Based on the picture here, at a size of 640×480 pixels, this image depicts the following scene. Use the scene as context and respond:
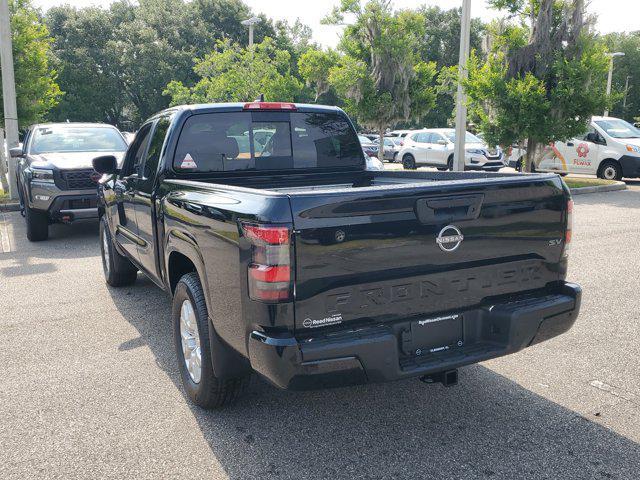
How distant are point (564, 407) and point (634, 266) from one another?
433 centimetres

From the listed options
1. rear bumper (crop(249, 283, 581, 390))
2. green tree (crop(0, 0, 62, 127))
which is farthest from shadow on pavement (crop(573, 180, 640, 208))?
green tree (crop(0, 0, 62, 127))

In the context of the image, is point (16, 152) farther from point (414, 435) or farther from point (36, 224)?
point (414, 435)

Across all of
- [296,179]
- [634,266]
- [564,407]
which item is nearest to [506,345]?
[564,407]

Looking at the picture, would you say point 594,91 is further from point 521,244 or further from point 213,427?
point 213,427

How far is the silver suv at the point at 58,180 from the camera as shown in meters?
8.97

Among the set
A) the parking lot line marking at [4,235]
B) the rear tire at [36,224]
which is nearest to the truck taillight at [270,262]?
the parking lot line marking at [4,235]

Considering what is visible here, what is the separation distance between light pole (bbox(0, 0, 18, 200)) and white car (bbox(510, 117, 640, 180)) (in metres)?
12.9

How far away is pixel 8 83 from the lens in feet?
43.5

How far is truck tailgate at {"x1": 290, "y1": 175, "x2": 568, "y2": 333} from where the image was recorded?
2773 millimetres

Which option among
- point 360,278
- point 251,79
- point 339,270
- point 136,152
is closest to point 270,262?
point 339,270

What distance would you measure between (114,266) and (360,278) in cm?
433

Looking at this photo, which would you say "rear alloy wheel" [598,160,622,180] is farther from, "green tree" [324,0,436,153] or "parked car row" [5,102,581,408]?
"parked car row" [5,102,581,408]

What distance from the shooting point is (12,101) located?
13398 millimetres

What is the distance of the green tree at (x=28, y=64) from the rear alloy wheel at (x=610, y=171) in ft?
51.1
